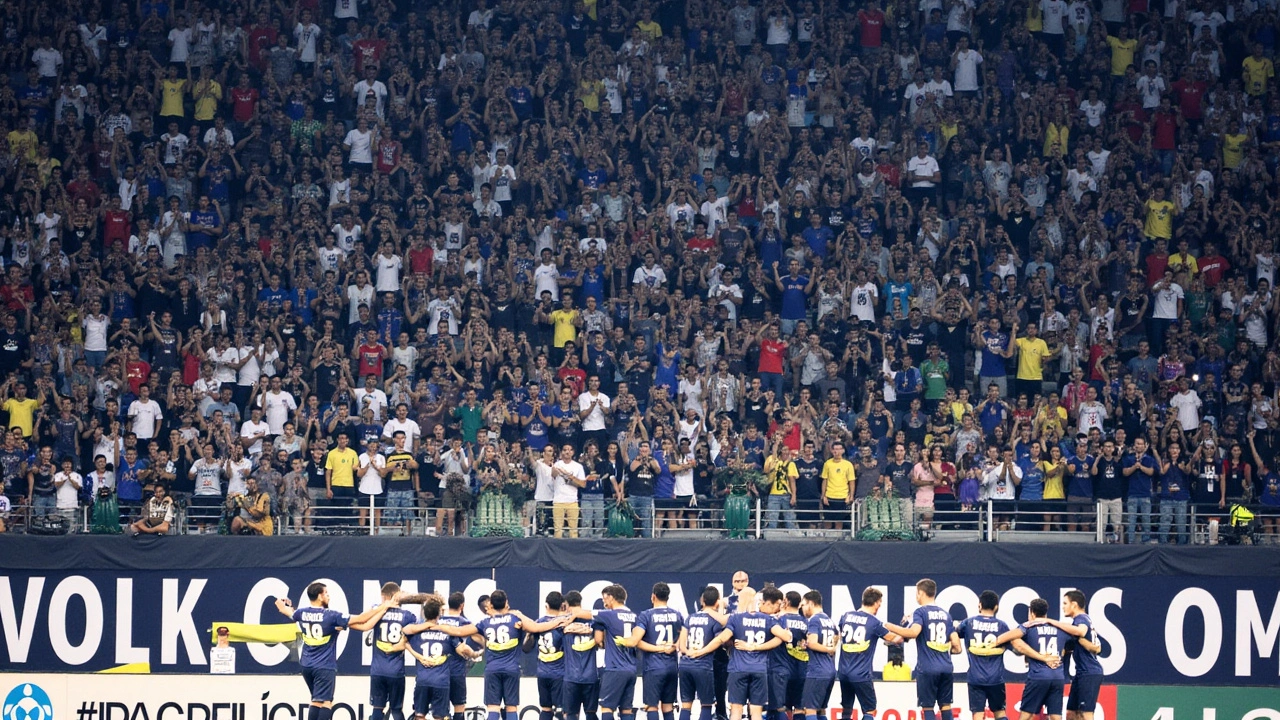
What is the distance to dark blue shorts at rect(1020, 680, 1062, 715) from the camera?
2231cm

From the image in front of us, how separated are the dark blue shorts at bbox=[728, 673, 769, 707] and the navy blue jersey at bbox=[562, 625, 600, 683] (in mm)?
1787

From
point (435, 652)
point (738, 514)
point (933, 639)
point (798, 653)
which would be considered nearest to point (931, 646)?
point (933, 639)

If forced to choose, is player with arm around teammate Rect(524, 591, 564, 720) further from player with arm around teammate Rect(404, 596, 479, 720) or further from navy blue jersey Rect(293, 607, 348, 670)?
navy blue jersey Rect(293, 607, 348, 670)

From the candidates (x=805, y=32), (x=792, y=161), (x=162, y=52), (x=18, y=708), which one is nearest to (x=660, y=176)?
(x=792, y=161)

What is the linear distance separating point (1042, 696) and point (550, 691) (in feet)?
20.0

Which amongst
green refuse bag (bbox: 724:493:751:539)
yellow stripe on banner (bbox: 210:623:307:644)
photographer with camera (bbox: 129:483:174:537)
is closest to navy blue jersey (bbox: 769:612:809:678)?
green refuse bag (bbox: 724:493:751:539)

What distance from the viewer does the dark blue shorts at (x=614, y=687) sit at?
73.3 ft

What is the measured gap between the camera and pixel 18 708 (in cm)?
2392

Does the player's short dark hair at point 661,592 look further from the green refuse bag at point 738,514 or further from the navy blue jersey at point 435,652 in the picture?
the green refuse bag at point 738,514

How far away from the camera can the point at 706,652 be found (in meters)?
21.9

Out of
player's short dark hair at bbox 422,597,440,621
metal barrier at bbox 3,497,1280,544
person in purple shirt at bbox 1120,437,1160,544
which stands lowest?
player's short dark hair at bbox 422,597,440,621

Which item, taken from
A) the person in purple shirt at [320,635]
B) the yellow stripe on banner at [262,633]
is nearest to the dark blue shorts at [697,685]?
the person in purple shirt at [320,635]

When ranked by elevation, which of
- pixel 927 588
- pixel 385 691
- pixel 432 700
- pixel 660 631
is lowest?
pixel 432 700

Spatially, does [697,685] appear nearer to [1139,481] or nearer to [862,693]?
[862,693]
